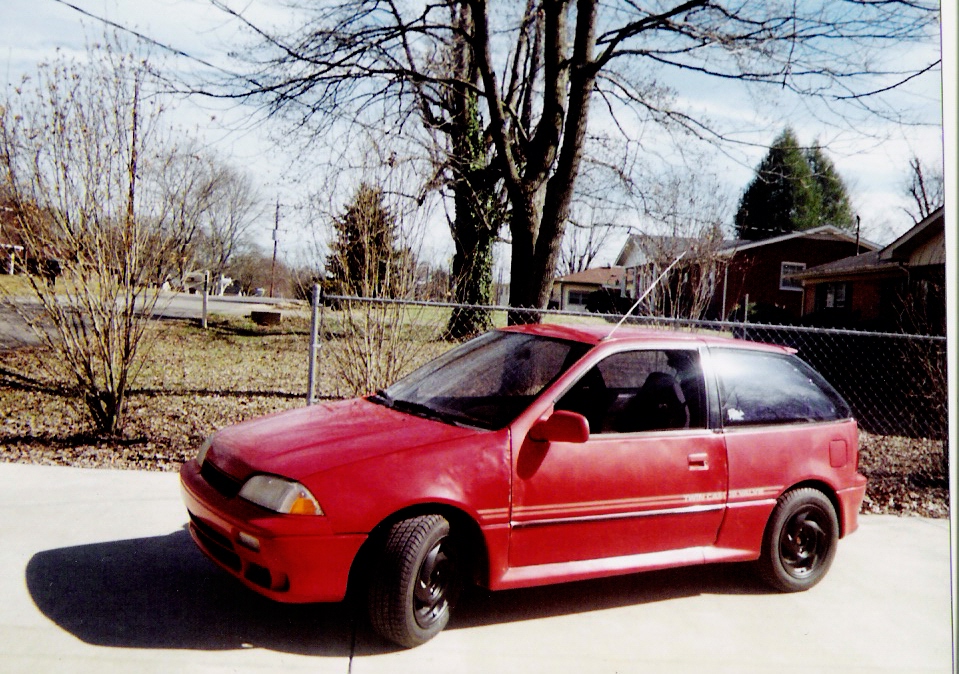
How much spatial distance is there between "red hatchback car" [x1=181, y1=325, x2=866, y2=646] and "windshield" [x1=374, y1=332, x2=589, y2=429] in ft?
0.04

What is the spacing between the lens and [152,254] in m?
5.83

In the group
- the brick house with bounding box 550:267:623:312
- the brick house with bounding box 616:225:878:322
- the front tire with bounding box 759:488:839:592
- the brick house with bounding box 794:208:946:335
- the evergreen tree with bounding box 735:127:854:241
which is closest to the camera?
the front tire with bounding box 759:488:839:592

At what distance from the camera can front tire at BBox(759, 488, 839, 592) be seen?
384 cm

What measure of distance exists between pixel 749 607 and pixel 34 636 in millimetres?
3210

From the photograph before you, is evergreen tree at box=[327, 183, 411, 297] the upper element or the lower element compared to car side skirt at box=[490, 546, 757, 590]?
upper

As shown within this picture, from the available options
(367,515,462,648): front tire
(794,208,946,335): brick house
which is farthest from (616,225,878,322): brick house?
(367,515,462,648): front tire

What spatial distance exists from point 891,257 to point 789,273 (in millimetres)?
20873

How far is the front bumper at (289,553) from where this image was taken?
2768mm

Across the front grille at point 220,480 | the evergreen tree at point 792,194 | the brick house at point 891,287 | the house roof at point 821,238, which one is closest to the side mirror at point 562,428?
the front grille at point 220,480

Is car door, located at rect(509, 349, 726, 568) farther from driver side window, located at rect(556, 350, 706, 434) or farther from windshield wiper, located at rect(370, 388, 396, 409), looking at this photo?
windshield wiper, located at rect(370, 388, 396, 409)

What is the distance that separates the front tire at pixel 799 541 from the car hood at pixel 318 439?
1805 mm

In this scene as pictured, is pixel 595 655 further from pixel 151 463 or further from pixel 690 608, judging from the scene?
pixel 151 463

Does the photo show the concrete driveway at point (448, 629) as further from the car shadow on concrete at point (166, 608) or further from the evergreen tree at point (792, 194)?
the evergreen tree at point (792, 194)

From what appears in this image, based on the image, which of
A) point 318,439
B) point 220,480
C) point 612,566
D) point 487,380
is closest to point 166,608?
point 220,480
